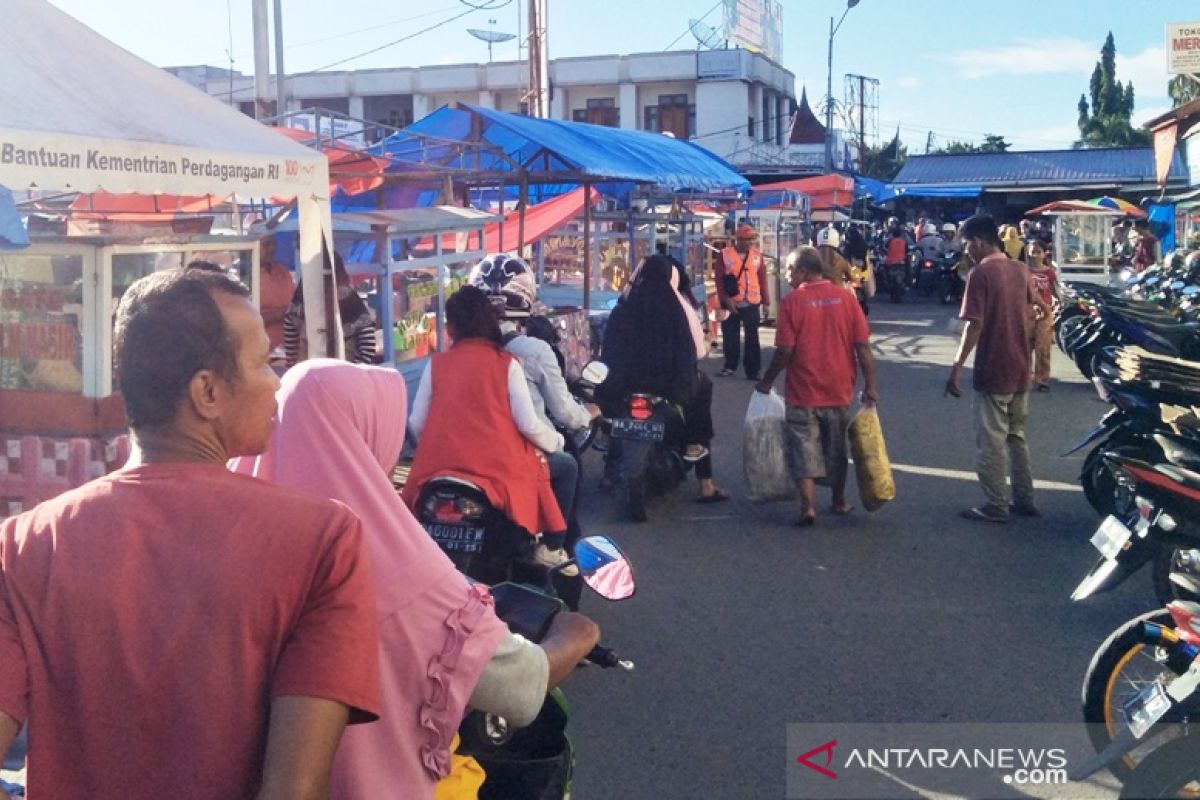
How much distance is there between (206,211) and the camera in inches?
403

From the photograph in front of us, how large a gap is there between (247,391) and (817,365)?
613 centimetres

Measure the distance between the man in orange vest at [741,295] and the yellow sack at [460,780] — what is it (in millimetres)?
12547

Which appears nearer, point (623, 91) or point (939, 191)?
point (939, 191)

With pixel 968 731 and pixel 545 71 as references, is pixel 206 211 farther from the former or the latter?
pixel 545 71

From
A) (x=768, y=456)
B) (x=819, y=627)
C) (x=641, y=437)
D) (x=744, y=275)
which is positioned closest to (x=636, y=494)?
(x=641, y=437)

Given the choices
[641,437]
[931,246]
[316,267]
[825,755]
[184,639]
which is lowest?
[825,755]

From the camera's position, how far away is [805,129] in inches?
1820

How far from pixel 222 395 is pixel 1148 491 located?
404 cm

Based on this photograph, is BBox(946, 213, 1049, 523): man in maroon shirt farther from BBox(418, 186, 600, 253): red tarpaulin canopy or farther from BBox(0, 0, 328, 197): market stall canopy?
BBox(418, 186, 600, 253): red tarpaulin canopy

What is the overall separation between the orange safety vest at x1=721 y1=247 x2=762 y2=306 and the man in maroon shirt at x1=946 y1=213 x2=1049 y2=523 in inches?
276

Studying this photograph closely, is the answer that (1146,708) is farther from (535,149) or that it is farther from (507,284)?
(535,149)

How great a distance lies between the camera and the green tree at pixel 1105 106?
63781 millimetres

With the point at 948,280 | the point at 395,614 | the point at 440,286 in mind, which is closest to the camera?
the point at 395,614

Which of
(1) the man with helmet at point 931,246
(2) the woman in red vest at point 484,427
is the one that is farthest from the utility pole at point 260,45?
(1) the man with helmet at point 931,246
